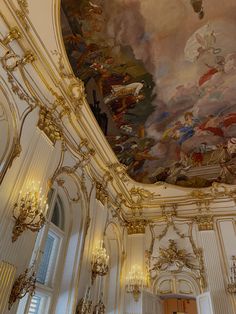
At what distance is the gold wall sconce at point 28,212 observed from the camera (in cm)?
516

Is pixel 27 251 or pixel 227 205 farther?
pixel 227 205

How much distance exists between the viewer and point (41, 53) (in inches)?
257

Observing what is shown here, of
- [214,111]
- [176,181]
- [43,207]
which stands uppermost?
[214,111]

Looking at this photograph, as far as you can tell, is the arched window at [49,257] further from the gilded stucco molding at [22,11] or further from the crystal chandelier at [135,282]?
the gilded stucco molding at [22,11]

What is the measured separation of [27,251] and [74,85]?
14.2 ft

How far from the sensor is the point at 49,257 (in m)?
7.25

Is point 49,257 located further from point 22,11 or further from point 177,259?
point 22,11

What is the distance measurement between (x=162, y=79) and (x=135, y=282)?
7.09m

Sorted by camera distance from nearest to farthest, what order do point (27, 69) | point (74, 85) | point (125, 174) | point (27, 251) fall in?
point (27, 251)
point (27, 69)
point (74, 85)
point (125, 174)

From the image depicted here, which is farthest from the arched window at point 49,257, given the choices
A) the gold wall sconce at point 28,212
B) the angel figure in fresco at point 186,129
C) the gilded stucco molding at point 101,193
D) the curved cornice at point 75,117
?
the angel figure in fresco at point 186,129

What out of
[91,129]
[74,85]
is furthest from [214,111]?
[74,85]

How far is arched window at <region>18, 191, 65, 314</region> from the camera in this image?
6477 millimetres

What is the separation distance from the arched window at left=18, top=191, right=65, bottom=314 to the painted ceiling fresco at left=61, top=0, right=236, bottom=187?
10.5 feet

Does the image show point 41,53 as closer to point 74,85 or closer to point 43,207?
point 74,85
